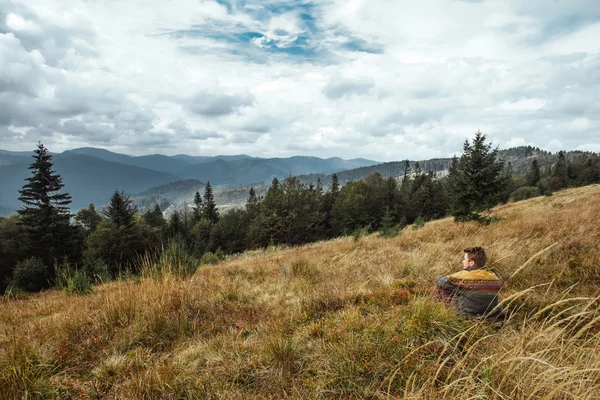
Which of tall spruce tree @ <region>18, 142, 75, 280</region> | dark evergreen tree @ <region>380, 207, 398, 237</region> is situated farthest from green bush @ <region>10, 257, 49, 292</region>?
dark evergreen tree @ <region>380, 207, 398, 237</region>

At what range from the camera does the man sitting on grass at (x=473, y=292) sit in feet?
11.1

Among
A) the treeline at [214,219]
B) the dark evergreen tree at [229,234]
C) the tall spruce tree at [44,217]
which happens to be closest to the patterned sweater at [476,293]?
the treeline at [214,219]

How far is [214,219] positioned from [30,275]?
1986 inches

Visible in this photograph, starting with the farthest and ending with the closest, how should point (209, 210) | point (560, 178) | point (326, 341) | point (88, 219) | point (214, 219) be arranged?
point (560, 178), point (209, 210), point (214, 219), point (88, 219), point (326, 341)

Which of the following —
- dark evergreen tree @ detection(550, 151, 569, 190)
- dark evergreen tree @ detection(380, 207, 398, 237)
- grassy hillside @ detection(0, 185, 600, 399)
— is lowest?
dark evergreen tree @ detection(380, 207, 398, 237)

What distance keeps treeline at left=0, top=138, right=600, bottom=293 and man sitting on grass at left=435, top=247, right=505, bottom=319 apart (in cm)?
492

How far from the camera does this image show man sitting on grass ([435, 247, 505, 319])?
11.1ft

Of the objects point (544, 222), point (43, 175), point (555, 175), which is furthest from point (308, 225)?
point (555, 175)

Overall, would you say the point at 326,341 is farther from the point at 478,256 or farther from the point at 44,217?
the point at 44,217

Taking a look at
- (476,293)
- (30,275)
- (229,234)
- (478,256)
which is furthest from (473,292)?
(229,234)

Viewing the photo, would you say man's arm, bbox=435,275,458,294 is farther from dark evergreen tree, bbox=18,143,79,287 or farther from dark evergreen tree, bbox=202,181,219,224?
dark evergreen tree, bbox=202,181,219,224

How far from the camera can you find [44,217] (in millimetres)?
30594

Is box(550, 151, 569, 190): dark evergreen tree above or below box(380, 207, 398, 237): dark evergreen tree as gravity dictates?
above

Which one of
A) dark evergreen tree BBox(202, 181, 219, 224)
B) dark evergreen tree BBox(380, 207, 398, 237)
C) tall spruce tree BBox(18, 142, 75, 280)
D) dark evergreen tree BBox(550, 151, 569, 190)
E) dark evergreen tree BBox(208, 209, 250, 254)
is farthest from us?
dark evergreen tree BBox(202, 181, 219, 224)
